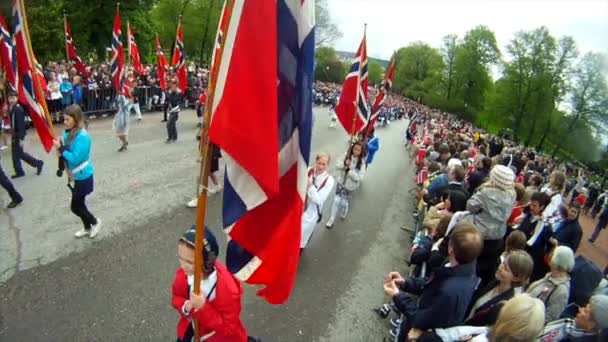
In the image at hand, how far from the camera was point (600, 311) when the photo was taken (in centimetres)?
282

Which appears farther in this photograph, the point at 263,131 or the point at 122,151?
the point at 122,151

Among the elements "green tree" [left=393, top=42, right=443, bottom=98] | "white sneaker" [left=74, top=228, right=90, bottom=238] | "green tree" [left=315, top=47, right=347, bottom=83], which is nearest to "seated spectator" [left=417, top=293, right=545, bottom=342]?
"white sneaker" [left=74, top=228, right=90, bottom=238]

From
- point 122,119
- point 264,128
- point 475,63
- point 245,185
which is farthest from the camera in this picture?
point 475,63

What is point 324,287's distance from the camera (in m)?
5.56

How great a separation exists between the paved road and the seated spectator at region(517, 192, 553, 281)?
2.25 metres

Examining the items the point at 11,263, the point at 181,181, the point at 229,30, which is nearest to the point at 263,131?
the point at 229,30

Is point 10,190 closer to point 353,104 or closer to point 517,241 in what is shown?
point 353,104

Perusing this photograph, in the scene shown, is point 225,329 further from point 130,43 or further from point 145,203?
point 130,43

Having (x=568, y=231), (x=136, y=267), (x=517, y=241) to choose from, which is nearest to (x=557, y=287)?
(x=517, y=241)

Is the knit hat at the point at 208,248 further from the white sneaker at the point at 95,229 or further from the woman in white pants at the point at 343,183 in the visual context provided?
the woman in white pants at the point at 343,183

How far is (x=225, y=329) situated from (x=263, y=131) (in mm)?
1469

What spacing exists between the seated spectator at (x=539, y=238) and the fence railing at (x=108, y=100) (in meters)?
14.4

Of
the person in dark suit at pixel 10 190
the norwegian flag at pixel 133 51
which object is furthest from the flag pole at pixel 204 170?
the norwegian flag at pixel 133 51

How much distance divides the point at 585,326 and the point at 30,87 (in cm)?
716
